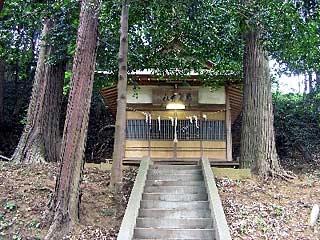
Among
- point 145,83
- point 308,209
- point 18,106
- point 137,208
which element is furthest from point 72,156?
point 18,106

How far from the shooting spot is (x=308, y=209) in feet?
23.9

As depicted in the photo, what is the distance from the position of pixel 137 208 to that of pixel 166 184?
1.60 metres

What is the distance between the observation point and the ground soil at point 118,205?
6359 millimetres

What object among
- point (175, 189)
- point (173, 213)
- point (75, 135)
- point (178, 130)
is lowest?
point (173, 213)

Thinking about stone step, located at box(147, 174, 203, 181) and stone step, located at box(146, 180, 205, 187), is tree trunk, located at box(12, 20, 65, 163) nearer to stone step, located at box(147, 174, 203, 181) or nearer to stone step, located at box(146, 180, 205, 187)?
stone step, located at box(147, 174, 203, 181)

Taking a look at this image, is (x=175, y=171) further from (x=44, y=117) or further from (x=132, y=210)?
(x=44, y=117)

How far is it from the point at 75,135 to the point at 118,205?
1.64 m

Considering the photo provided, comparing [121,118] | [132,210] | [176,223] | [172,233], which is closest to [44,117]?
[121,118]

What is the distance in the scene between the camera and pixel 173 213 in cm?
682

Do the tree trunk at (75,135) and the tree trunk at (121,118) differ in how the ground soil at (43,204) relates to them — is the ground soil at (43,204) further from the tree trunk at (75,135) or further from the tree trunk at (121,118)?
the tree trunk at (121,118)

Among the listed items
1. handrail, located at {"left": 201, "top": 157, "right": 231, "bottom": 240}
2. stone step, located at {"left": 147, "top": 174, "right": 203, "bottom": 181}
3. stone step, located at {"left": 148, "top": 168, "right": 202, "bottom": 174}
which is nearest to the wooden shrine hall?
stone step, located at {"left": 148, "top": 168, "right": 202, "bottom": 174}

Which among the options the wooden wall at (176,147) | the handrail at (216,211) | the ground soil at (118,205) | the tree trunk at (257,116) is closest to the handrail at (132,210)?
the ground soil at (118,205)

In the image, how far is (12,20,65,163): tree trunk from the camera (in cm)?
1053

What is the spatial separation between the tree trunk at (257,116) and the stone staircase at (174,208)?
130 cm
